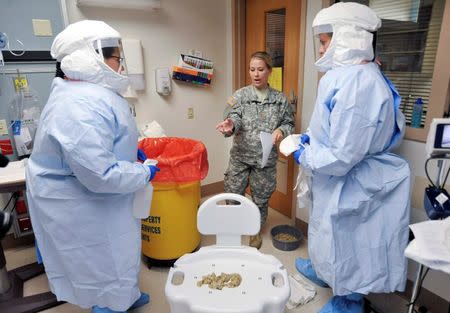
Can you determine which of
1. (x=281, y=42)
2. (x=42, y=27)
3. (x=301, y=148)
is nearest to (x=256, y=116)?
(x=301, y=148)

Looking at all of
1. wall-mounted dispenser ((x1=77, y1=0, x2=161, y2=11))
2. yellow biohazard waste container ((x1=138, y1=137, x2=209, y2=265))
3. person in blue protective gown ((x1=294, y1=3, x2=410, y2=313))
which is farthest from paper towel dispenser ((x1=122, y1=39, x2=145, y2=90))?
person in blue protective gown ((x1=294, y1=3, x2=410, y2=313))

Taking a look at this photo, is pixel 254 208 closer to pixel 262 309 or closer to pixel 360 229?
pixel 262 309

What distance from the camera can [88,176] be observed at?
4.05ft

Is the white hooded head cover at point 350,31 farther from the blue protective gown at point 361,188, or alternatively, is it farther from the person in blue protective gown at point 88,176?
the person in blue protective gown at point 88,176

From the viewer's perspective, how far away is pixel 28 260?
2.25 meters

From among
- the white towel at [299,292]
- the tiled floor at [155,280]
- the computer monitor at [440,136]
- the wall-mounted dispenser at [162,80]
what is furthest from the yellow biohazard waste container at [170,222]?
the computer monitor at [440,136]

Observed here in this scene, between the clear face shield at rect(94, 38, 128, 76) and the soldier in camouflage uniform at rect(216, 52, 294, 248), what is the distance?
2.79 feet

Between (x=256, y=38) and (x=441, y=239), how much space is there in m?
2.32

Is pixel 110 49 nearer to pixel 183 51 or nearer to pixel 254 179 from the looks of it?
pixel 254 179

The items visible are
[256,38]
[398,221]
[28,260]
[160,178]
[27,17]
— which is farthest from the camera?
[256,38]

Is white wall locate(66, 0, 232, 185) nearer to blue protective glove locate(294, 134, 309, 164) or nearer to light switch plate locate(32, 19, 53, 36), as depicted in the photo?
light switch plate locate(32, 19, 53, 36)

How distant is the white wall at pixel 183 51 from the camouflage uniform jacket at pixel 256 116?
0.81 meters

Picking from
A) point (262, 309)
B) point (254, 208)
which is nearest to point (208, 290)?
point (262, 309)

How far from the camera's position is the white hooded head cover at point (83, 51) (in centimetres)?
128
